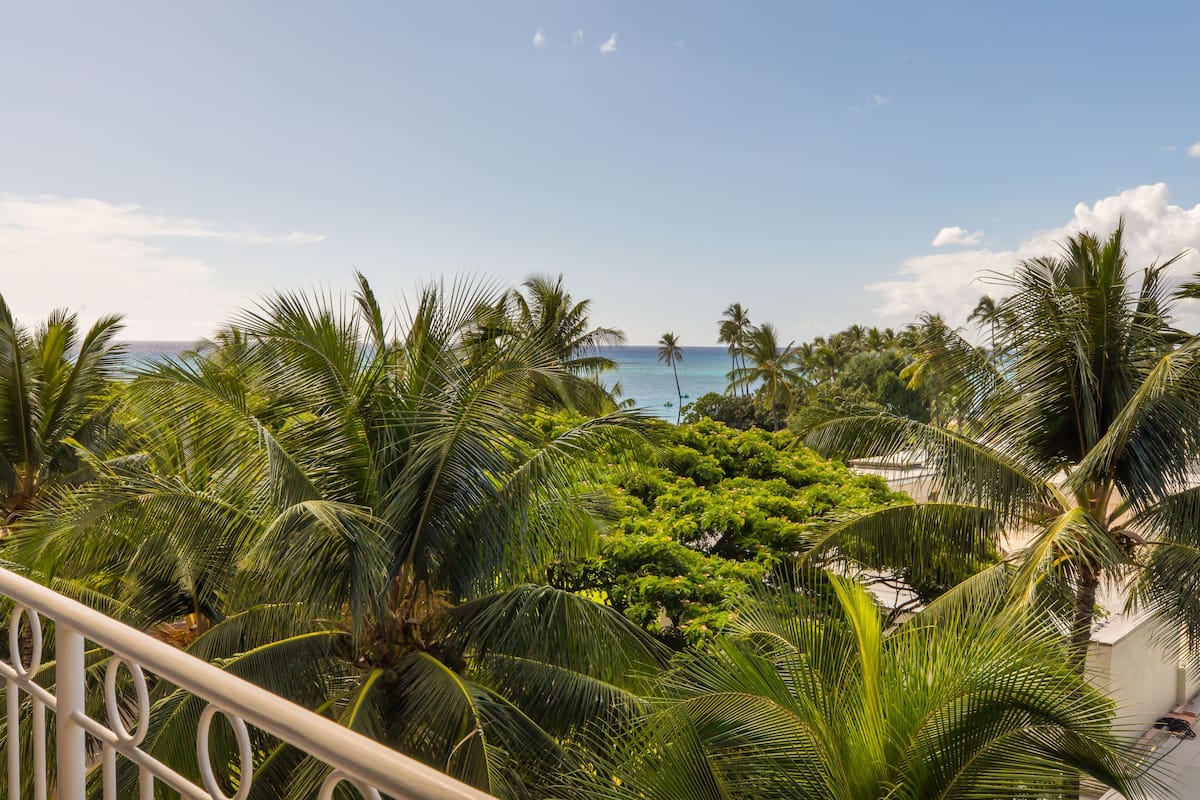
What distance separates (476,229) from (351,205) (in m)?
21.7

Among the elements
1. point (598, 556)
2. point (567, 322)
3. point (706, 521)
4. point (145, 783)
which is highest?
point (567, 322)

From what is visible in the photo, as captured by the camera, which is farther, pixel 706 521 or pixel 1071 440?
pixel 706 521

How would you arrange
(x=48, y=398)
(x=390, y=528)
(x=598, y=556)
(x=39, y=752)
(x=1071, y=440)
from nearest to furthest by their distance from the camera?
(x=39, y=752) < (x=390, y=528) < (x=1071, y=440) < (x=598, y=556) < (x=48, y=398)

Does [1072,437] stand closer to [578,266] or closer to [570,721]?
[570,721]

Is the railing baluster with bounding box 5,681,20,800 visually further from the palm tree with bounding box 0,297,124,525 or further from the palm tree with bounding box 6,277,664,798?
the palm tree with bounding box 0,297,124,525

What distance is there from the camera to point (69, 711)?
1.62m

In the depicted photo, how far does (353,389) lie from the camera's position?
6789mm

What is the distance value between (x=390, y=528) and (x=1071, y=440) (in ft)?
23.7

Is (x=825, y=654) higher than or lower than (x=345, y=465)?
lower

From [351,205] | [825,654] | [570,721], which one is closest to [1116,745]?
[825,654]

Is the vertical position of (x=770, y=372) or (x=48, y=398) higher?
(x=48, y=398)

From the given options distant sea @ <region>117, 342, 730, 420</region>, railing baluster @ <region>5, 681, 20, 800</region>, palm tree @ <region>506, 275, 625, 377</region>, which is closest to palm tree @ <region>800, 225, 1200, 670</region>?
railing baluster @ <region>5, 681, 20, 800</region>

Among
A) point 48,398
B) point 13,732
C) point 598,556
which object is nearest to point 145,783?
point 13,732

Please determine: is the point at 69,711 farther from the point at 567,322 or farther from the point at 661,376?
the point at 661,376
